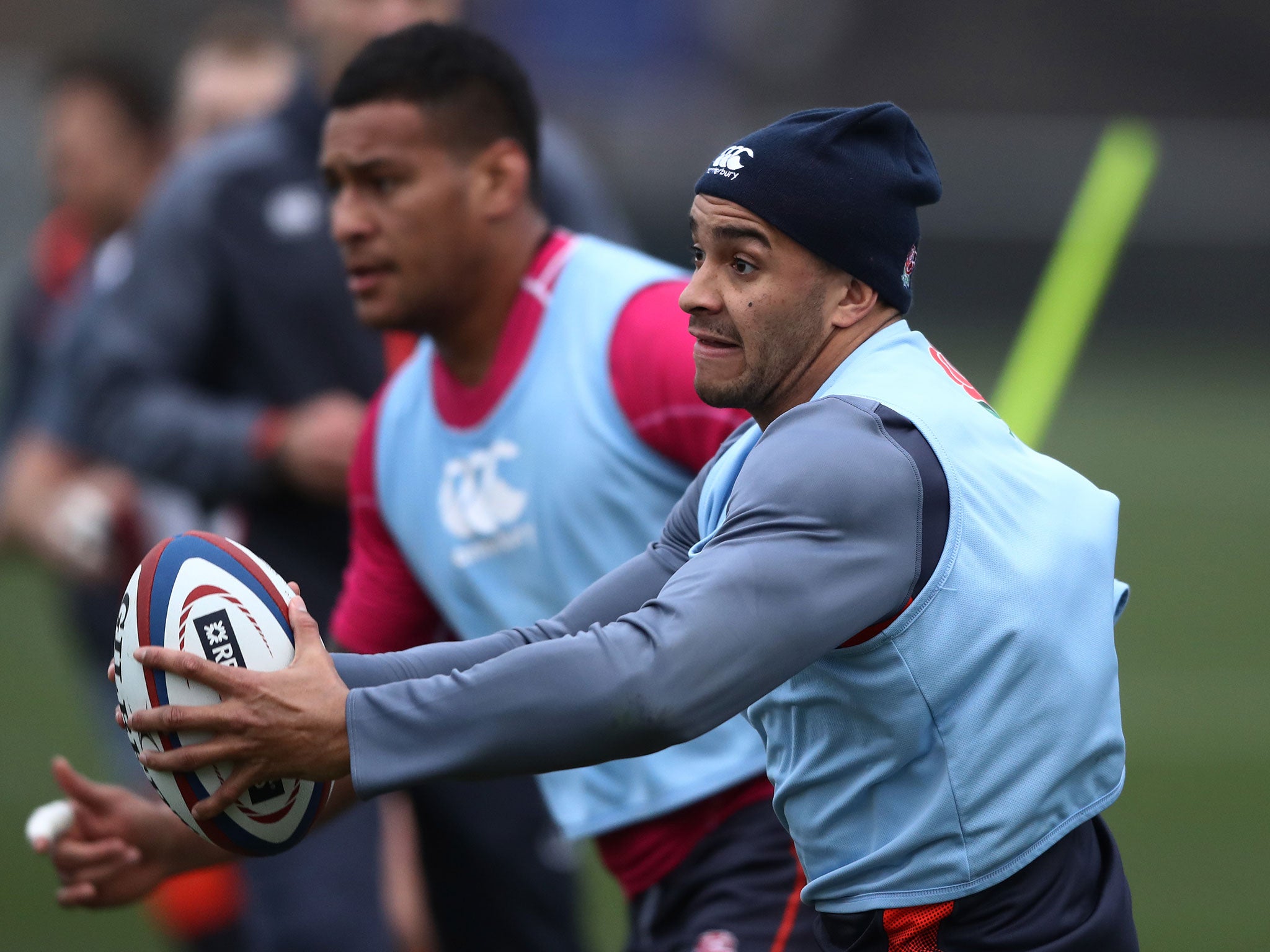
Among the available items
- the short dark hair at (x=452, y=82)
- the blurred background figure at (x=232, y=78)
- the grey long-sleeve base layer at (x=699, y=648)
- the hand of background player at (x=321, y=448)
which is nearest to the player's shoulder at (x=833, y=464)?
the grey long-sleeve base layer at (x=699, y=648)

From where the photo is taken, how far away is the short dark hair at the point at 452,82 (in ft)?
13.4

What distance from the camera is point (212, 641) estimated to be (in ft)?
8.55

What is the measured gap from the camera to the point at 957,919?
8.95 ft

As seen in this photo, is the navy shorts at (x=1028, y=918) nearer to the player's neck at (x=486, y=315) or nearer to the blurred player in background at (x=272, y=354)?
the player's neck at (x=486, y=315)

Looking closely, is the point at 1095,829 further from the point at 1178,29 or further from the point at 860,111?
the point at 1178,29

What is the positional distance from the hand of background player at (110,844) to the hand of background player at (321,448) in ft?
6.27

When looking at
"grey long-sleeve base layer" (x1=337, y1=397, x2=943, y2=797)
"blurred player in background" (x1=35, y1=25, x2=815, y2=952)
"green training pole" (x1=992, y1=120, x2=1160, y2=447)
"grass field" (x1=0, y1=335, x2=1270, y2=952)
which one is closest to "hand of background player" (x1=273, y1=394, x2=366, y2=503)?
"blurred player in background" (x1=35, y1=25, x2=815, y2=952)

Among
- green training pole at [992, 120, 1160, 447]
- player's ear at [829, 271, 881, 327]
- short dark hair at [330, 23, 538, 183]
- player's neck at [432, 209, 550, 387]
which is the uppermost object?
green training pole at [992, 120, 1160, 447]

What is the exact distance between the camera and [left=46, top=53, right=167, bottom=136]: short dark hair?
28.3 feet

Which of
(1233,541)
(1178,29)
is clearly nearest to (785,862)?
(1233,541)

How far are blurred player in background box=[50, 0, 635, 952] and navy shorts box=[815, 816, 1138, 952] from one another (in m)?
2.84

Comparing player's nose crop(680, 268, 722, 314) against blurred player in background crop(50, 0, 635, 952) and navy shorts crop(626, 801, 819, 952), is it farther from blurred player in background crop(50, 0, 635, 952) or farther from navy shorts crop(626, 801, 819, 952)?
blurred player in background crop(50, 0, 635, 952)

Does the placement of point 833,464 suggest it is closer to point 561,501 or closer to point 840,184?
point 840,184

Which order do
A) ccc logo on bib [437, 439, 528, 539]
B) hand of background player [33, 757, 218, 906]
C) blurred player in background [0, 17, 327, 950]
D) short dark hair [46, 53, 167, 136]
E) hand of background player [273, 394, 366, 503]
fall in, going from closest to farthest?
hand of background player [33, 757, 218, 906] → ccc logo on bib [437, 439, 528, 539] → hand of background player [273, 394, 366, 503] → blurred player in background [0, 17, 327, 950] → short dark hair [46, 53, 167, 136]
